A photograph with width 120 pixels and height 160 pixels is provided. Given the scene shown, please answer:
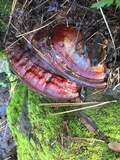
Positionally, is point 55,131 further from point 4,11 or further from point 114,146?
point 4,11

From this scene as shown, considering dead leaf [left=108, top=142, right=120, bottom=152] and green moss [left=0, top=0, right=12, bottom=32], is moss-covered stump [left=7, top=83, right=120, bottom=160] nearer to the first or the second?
dead leaf [left=108, top=142, right=120, bottom=152]

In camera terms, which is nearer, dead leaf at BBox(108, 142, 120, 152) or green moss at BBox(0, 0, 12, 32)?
dead leaf at BBox(108, 142, 120, 152)

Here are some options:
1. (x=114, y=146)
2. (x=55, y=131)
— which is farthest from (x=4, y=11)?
(x=114, y=146)

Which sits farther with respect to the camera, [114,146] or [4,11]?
[4,11]

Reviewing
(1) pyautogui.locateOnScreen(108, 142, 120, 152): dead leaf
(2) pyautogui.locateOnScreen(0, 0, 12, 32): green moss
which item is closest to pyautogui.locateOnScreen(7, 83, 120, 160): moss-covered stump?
Answer: (1) pyautogui.locateOnScreen(108, 142, 120, 152): dead leaf

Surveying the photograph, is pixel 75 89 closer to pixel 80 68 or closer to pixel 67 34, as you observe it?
pixel 80 68

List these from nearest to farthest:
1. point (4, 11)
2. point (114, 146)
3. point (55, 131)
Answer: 1. point (114, 146)
2. point (55, 131)
3. point (4, 11)

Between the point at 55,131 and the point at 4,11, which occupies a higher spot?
the point at 4,11

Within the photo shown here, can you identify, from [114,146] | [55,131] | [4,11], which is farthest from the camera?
[4,11]

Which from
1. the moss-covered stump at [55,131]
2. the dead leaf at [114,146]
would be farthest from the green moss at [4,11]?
the dead leaf at [114,146]

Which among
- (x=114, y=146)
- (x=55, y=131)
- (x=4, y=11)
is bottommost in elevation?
(x=114, y=146)
